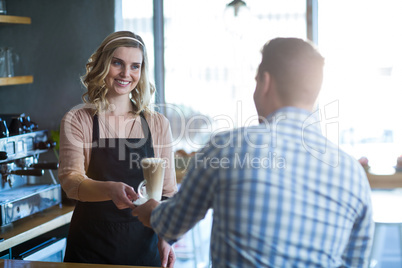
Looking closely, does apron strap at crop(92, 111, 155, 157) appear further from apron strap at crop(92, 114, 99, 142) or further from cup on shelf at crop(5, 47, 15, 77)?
cup on shelf at crop(5, 47, 15, 77)

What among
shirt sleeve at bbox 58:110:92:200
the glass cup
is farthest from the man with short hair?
shirt sleeve at bbox 58:110:92:200

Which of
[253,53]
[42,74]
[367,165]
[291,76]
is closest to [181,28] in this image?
[253,53]

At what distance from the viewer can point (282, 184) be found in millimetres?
1071

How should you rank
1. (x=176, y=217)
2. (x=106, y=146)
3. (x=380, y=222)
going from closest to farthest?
1. (x=176, y=217)
2. (x=106, y=146)
3. (x=380, y=222)

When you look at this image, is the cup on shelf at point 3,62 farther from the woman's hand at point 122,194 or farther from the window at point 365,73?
the window at point 365,73

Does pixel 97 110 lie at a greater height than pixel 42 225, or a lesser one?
greater

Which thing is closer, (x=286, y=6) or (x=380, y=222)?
(x=380, y=222)

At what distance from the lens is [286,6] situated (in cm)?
358

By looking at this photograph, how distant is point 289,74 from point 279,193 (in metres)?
0.28

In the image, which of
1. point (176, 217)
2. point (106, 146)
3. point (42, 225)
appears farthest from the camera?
point (42, 225)

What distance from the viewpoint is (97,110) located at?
204 centimetres

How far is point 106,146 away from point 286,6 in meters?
2.09

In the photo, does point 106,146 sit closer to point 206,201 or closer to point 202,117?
point 206,201

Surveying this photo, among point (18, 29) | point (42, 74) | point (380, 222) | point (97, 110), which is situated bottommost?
point (380, 222)
